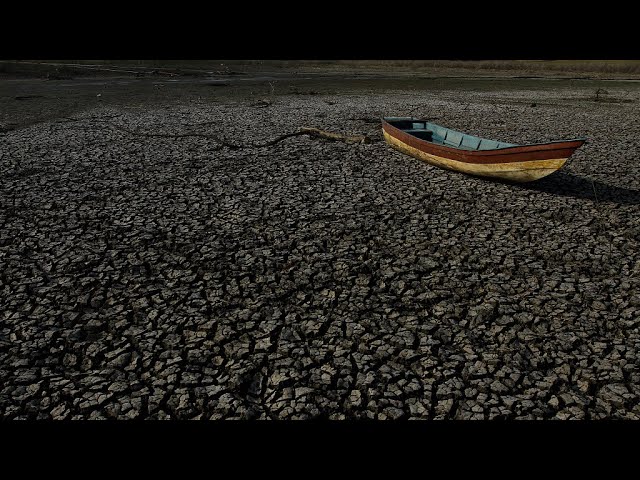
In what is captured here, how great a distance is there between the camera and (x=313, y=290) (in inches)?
254

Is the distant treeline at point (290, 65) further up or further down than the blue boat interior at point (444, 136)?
further up

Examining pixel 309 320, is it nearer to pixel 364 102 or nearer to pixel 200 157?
pixel 200 157

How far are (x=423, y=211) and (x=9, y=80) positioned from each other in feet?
128

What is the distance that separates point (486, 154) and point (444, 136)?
3.60m

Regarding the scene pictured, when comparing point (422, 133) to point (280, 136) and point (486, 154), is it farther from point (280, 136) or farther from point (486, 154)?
point (280, 136)

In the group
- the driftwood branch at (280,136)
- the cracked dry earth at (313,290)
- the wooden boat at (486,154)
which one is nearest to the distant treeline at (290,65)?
Result: the driftwood branch at (280,136)

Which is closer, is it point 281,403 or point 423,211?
point 281,403

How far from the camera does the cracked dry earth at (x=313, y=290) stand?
4.59m

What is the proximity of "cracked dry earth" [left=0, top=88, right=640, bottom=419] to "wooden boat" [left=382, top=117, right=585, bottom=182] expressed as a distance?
1.41ft

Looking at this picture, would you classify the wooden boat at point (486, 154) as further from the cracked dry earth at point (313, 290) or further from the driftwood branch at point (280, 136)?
the driftwood branch at point (280, 136)

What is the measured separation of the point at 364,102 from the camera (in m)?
25.0

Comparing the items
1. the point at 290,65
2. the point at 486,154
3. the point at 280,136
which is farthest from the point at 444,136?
the point at 290,65

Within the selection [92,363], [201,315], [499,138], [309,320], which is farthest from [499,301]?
[499,138]
